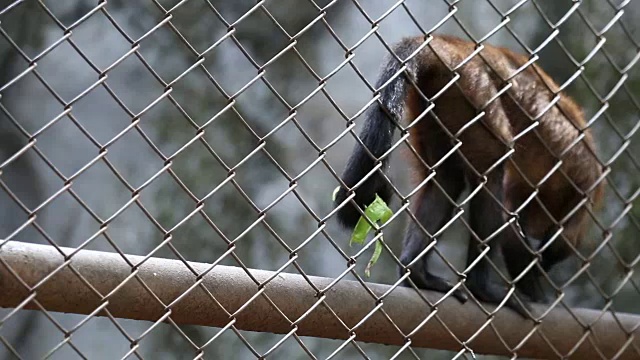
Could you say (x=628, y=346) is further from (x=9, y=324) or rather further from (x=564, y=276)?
(x=9, y=324)

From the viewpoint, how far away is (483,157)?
3.64m

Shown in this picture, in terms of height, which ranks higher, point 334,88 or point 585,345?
point 334,88

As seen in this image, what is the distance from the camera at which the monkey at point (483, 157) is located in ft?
8.87

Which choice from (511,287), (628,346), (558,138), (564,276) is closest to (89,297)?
(511,287)

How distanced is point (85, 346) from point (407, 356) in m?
2.36

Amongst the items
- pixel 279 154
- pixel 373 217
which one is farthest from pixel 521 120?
pixel 279 154

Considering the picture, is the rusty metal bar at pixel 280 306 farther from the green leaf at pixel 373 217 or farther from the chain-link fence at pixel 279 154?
the chain-link fence at pixel 279 154

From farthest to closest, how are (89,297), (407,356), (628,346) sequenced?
(407,356), (628,346), (89,297)

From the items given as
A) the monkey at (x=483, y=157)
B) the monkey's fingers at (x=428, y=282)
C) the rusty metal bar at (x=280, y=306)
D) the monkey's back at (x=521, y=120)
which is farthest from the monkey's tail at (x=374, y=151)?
the monkey's fingers at (x=428, y=282)

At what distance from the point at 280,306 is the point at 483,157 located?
171cm

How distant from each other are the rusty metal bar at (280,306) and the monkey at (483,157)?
12 cm

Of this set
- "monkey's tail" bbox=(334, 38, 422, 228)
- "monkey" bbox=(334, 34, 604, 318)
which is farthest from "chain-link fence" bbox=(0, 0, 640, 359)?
"monkey's tail" bbox=(334, 38, 422, 228)

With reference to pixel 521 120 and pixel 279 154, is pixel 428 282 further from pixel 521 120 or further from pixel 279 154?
pixel 279 154

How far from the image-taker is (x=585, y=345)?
9.58ft
